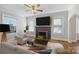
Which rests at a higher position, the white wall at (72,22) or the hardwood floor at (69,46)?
the white wall at (72,22)

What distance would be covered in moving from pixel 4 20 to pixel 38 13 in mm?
499

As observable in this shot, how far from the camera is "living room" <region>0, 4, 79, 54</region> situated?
1541 mm

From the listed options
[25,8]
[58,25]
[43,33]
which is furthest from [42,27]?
[25,8]

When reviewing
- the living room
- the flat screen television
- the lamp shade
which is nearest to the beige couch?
the living room

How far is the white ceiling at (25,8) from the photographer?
1.56m

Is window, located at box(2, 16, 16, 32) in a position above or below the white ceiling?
below

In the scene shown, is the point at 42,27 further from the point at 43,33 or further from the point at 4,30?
the point at 4,30

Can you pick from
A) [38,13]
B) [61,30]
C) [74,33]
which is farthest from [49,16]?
[74,33]

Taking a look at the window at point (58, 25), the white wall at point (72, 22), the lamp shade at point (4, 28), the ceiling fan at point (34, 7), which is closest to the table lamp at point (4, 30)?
the lamp shade at point (4, 28)

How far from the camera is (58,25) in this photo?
5.21ft

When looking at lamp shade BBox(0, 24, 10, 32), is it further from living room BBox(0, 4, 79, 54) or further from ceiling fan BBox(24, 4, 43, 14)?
ceiling fan BBox(24, 4, 43, 14)

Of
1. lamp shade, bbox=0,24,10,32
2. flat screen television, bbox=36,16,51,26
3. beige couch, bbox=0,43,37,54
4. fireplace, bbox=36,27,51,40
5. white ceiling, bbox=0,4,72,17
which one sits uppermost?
white ceiling, bbox=0,4,72,17

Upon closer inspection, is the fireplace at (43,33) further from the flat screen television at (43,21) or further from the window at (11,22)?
the window at (11,22)
